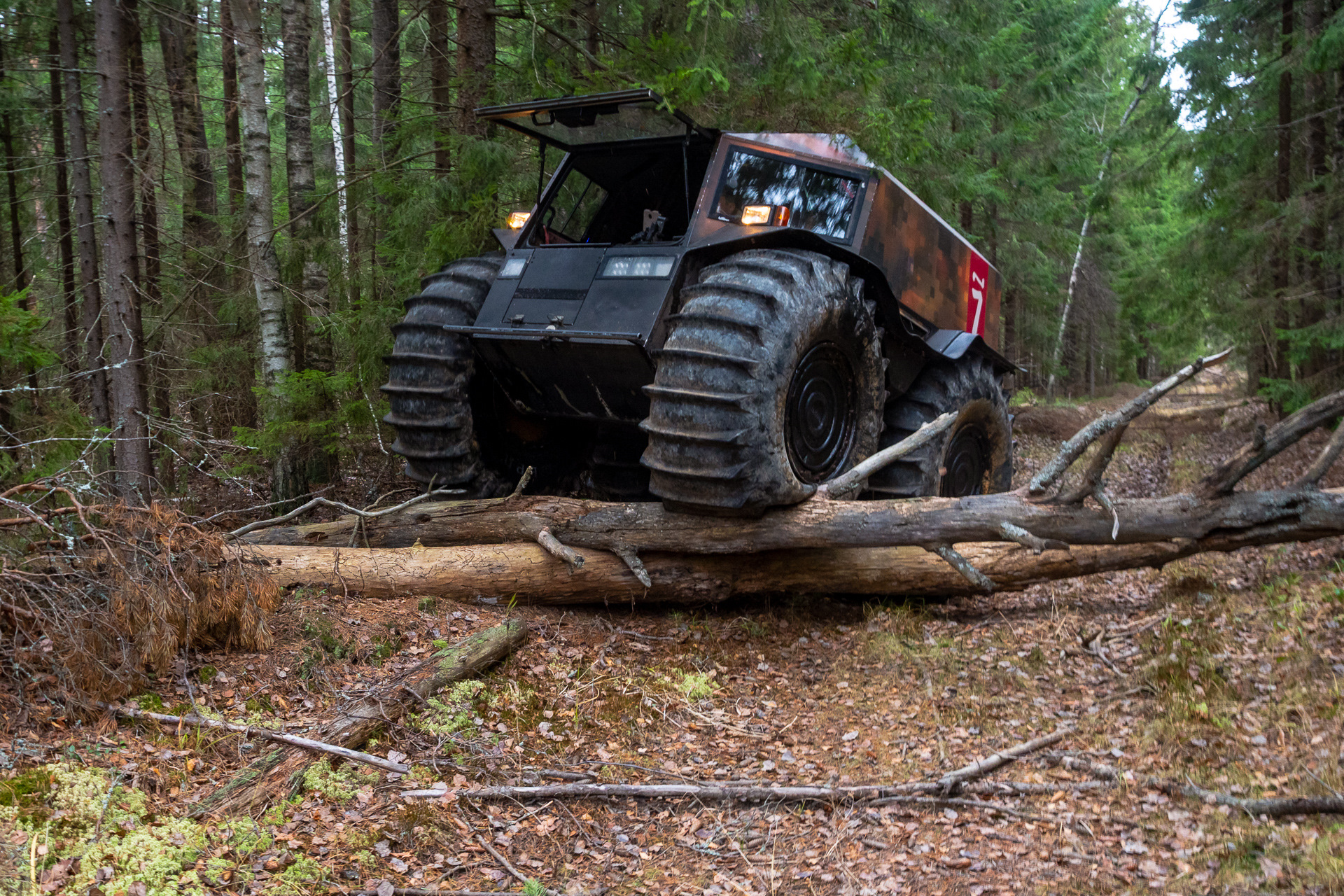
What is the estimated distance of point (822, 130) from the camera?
8516 mm

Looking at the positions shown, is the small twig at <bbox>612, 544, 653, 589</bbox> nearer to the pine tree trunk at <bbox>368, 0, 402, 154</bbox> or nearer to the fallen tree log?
the fallen tree log

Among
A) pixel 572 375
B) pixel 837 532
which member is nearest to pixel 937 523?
pixel 837 532

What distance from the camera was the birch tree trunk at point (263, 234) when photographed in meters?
8.45

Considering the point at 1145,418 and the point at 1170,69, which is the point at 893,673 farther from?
the point at 1145,418

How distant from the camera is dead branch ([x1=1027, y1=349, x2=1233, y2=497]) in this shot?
16.9ft

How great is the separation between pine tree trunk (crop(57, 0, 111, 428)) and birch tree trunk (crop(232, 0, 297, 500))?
134 cm

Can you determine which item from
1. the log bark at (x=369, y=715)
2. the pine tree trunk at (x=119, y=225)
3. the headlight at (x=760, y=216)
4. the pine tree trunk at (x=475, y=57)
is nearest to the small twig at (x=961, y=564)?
the headlight at (x=760, y=216)

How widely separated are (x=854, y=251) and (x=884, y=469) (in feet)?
5.63

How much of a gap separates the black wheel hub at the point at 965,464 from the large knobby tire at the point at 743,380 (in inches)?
91.7

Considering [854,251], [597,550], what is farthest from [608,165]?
[597,550]

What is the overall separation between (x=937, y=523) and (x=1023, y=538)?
0.56 meters

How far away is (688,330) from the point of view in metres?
5.46

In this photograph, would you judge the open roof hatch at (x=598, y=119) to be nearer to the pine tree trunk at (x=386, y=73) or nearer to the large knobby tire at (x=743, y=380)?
the large knobby tire at (x=743, y=380)

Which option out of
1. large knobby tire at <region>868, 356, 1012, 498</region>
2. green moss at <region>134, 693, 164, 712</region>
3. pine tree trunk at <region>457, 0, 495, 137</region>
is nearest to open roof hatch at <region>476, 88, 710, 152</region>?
pine tree trunk at <region>457, 0, 495, 137</region>
